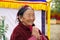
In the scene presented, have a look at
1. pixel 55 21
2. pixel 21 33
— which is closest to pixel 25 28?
pixel 21 33

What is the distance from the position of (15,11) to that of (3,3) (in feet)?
0.69

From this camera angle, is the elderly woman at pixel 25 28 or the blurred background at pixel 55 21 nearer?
the elderly woman at pixel 25 28

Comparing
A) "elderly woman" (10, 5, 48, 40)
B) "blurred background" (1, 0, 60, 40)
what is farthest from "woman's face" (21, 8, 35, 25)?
"blurred background" (1, 0, 60, 40)

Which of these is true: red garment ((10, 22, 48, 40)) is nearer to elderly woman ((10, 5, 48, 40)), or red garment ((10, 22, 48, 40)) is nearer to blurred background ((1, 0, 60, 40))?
elderly woman ((10, 5, 48, 40))

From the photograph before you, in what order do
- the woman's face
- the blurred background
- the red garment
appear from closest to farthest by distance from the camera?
1. the red garment
2. the woman's face
3. the blurred background

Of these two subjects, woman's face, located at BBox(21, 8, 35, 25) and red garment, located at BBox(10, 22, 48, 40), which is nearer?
red garment, located at BBox(10, 22, 48, 40)

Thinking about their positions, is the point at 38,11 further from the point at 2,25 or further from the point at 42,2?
the point at 2,25

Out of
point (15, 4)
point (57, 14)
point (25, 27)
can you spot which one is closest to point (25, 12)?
point (25, 27)

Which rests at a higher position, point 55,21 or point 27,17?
point 27,17

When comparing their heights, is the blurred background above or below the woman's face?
below

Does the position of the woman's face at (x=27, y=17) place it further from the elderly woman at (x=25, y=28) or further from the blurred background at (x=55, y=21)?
the blurred background at (x=55, y=21)

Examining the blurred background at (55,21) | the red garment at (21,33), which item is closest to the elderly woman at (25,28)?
the red garment at (21,33)

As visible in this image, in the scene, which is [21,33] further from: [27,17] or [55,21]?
[55,21]

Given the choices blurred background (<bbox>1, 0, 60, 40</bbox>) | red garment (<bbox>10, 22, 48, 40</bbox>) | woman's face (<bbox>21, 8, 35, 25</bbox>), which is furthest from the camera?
blurred background (<bbox>1, 0, 60, 40</bbox>)
